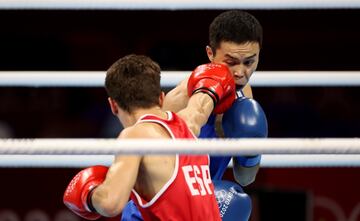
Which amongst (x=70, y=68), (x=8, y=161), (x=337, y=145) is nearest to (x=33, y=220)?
(x=70, y=68)

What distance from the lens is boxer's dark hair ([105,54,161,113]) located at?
1.65 meters

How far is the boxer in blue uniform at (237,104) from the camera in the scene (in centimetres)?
191

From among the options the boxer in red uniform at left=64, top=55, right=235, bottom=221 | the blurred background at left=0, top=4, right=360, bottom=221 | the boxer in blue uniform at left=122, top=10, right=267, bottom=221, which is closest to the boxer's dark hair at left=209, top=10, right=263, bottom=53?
the boxer in blue uniform at left=122, top=10, right=267, bottom=221

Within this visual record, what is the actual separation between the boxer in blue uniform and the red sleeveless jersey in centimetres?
22

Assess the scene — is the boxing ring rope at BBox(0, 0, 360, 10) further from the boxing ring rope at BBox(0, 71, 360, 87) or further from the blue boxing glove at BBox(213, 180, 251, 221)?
the blue boxing glove at BBox(213, 180, 251, 221)

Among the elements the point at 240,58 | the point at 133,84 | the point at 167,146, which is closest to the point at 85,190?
the point at 133,84

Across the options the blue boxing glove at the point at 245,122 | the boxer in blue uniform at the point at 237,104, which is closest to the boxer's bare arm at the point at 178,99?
the boxer in blue uniform at the point at 237,104

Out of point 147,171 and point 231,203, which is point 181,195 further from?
point 231,203

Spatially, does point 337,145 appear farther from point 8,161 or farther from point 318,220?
point 318,220

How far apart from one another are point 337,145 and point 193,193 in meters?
0.40

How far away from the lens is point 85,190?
1.60 metres

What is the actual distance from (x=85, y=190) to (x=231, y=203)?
424 millimetres

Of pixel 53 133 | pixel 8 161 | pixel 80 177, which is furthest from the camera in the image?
pixel 53 133

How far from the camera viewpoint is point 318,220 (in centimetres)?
314
